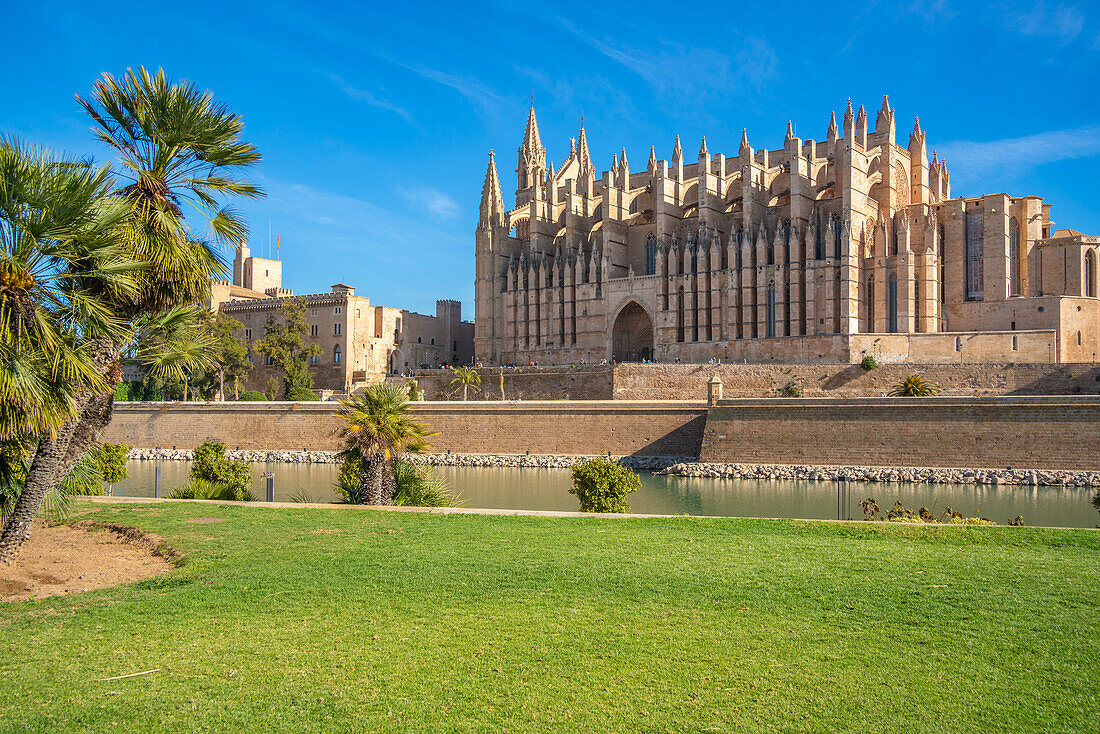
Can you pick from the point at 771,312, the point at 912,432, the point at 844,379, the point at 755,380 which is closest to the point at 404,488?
the point at 912,432

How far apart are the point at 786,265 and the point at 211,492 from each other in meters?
35.2

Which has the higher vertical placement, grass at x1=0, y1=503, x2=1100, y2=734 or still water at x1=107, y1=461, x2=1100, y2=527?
grass at x1=0, y1=503, x2=1100, y2=734

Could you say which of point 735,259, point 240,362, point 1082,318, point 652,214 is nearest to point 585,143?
point 652,214

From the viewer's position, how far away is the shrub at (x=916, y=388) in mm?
33531

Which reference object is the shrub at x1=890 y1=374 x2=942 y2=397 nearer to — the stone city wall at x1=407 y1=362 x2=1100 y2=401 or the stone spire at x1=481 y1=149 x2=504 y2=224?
the stone city wall at x1=407 y1=362 x2=1100 y2=401

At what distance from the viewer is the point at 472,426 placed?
35500 millimetres

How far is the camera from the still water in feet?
63.7

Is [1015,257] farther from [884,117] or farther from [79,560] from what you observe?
[79,560]

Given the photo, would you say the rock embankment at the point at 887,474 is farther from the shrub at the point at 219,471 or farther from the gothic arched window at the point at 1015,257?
the gothic arched window at the point at 1015,257

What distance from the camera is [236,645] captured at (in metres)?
6.11

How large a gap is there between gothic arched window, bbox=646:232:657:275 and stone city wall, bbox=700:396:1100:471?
73.1 ft

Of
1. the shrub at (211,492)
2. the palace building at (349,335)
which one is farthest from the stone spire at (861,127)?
the shrub at (211,492)

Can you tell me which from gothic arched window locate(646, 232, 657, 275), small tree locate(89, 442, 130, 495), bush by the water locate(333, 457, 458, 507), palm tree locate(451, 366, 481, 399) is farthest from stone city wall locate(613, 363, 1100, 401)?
bush by the water locate(333, 457, 458, 507)

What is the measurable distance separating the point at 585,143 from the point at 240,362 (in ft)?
103
